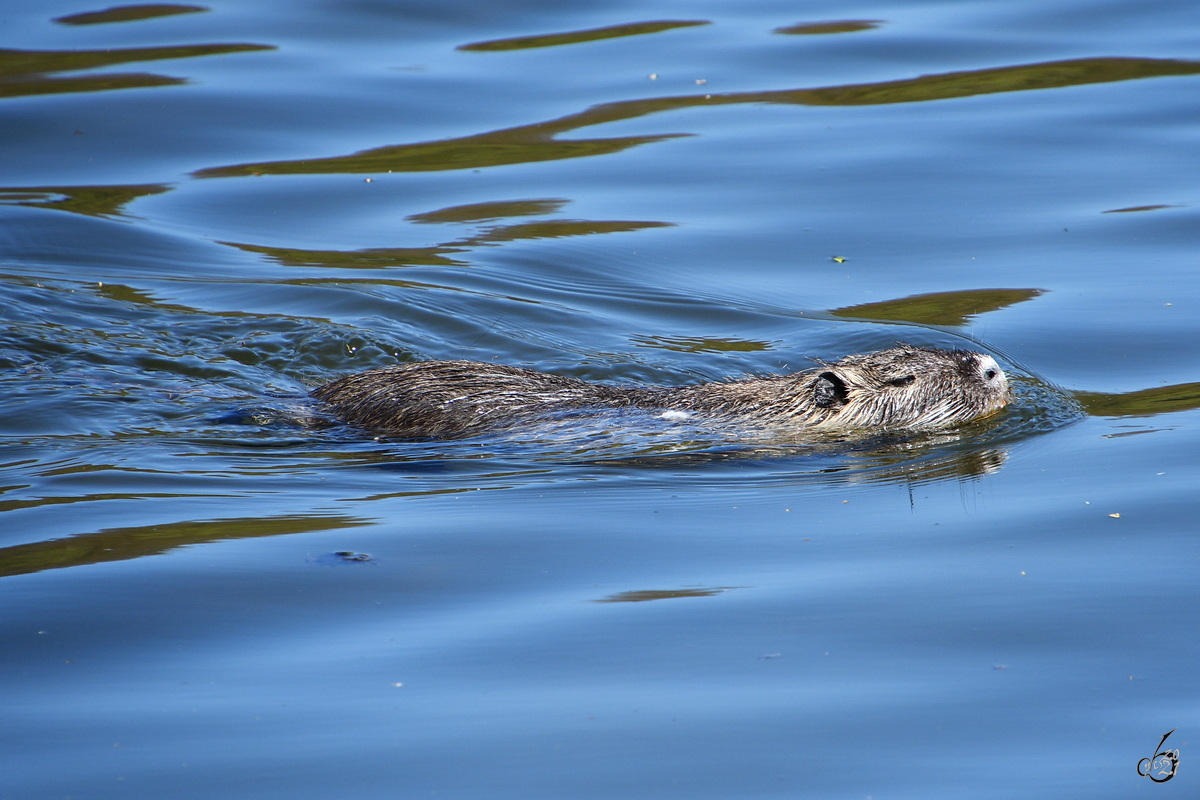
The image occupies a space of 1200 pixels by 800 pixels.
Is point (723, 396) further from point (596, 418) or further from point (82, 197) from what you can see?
point (82, 197)

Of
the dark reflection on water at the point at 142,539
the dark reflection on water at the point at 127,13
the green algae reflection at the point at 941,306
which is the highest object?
the dark reflection on water at the point at 127,13

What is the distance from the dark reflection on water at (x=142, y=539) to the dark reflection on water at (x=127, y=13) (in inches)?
473

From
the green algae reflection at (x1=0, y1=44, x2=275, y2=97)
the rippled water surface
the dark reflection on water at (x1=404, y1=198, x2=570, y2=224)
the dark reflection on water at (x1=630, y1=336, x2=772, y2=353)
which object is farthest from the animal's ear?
the green algae reflection at (x1=0, y1=44, x2=275, y2=97)

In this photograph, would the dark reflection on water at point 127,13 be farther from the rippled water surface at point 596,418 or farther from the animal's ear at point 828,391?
the animal's ear at point 828,391

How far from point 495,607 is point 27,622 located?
152cm

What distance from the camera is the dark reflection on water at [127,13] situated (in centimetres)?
1552

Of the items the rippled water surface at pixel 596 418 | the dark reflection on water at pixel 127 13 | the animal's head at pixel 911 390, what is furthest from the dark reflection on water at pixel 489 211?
the dark reflection on water at pixel 127 13

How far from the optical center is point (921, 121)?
12539mm

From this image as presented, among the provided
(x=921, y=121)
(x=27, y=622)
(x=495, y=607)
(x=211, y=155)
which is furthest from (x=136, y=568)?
(x=921, y=121)

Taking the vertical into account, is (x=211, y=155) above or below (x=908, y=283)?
above

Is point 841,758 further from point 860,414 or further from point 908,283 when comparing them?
point 908,283

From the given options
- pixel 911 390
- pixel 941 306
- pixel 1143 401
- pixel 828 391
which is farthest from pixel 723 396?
pixel 941 306

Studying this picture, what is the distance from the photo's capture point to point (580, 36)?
15445 mm

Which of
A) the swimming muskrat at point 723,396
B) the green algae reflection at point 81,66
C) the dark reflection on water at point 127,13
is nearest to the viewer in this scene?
the swimming muskrat at point 723,396
